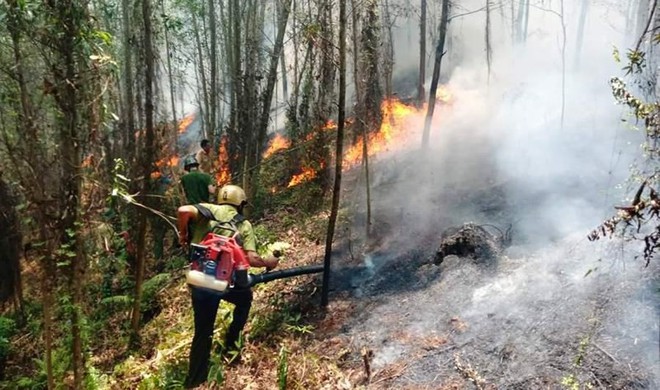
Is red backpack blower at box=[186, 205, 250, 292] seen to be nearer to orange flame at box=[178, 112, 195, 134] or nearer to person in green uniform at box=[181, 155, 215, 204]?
person in green uniform at box=[181, 155, 215, 204]

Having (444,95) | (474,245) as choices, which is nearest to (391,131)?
(444,95)

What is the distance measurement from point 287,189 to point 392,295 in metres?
7.67

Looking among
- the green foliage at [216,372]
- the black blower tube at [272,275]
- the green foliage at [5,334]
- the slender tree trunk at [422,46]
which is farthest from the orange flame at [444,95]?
the green foliage at [216,372]

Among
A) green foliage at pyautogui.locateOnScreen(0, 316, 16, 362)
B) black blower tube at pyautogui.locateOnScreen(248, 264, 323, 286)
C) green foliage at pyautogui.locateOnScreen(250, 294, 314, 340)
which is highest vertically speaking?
black blower tube at pyautogui.locateOnScreen(248, 264, 323, 286)

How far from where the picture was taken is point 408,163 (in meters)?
14.4

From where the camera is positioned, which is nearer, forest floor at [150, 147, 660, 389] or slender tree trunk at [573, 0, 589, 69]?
forest floor at [150, 147, 660, 389]

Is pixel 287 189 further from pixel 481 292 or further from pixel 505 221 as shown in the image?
pixel 481 292

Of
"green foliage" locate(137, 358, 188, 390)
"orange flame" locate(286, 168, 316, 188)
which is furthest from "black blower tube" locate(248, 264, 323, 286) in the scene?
"orange flame" locate(286, 168, 316, 188)

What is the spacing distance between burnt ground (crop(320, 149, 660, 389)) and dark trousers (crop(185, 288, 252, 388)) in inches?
53.9

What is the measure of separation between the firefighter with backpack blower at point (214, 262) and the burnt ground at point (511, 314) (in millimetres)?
1565

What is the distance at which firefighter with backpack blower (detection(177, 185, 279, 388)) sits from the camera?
499cm

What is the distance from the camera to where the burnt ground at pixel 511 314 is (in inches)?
183

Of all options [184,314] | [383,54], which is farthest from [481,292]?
[383,54]

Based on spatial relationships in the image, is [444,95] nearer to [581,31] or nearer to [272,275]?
[581,31]
